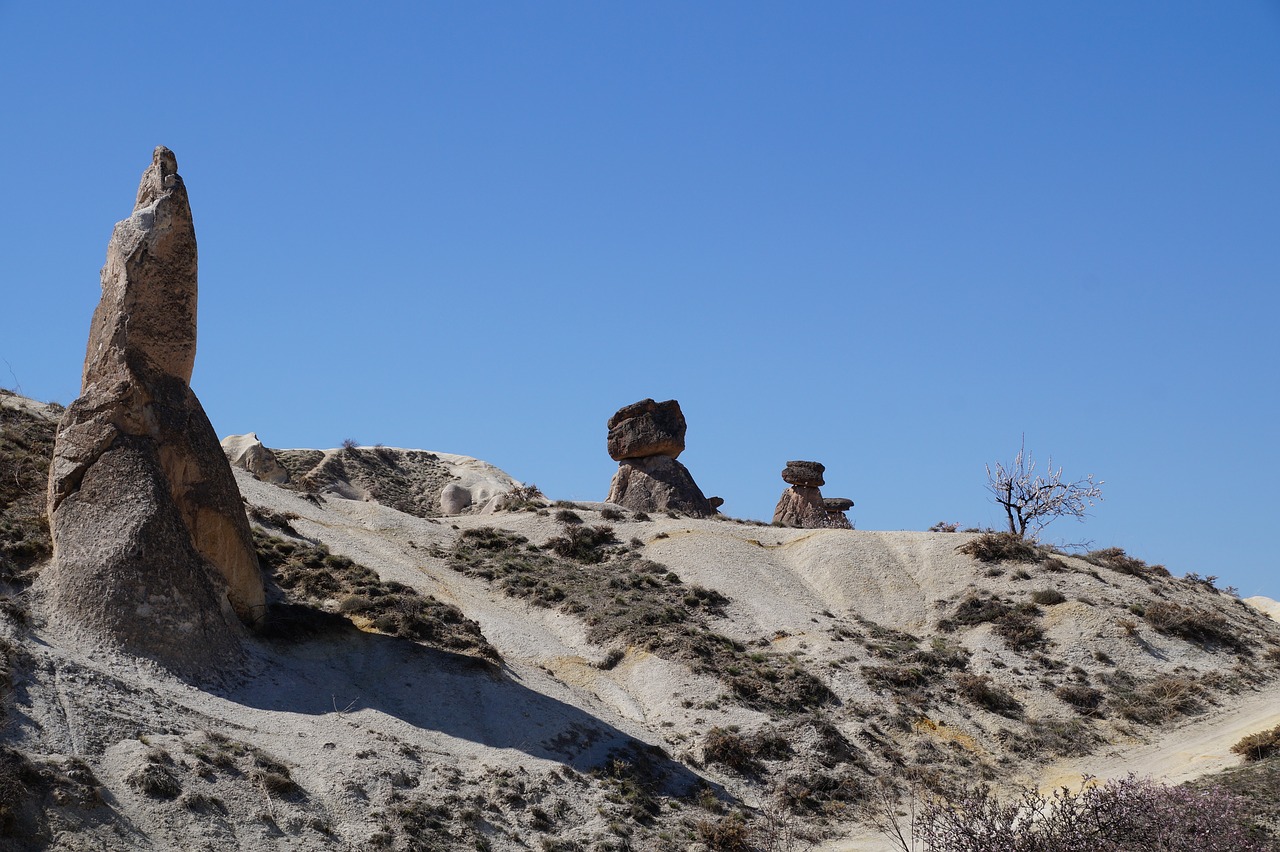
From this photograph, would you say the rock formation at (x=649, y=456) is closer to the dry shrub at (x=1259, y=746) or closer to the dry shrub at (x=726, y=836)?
the dry shrub at (x=1259, y=746)

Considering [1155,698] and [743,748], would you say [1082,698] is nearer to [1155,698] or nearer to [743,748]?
[1155,698]

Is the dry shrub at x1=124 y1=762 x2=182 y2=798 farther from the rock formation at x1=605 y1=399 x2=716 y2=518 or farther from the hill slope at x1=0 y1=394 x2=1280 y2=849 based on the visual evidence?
the rock formation at x1=605 y1=399 x2=716 y2=518

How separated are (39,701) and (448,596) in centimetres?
1207

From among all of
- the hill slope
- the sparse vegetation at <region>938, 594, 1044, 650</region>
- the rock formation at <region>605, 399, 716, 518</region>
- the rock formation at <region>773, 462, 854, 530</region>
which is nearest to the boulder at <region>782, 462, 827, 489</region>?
the rock formation at <region>773, 462, 854, 530</region>

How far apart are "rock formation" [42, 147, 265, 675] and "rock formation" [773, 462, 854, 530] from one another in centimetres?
2546

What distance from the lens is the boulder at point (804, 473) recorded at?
4422cm

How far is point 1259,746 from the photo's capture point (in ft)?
71.8

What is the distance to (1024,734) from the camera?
24359 mm

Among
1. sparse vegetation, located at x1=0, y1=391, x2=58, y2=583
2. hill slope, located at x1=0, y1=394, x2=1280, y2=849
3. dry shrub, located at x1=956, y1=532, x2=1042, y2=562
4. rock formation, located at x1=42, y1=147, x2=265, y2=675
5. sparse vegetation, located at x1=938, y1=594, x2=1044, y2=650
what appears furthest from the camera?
dry shrub, located at x1=956, y1=532, x2=1042, y2=562

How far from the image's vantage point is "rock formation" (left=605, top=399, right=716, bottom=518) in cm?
4075

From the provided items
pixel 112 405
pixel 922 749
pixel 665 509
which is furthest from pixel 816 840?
pixel 665 509

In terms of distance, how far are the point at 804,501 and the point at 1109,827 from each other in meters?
30.0

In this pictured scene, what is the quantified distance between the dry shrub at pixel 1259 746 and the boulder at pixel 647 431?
22.3 meters

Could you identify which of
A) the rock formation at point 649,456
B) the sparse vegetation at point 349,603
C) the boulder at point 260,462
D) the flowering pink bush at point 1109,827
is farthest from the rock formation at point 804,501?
the flowering pink bush at point 1109,827
